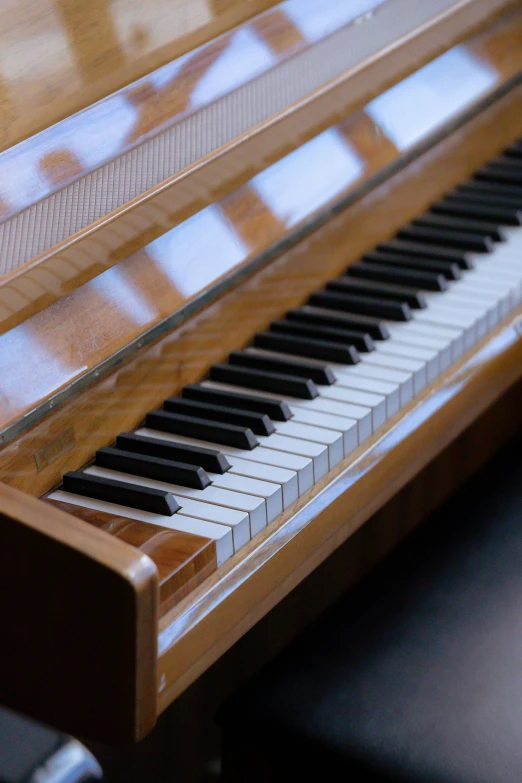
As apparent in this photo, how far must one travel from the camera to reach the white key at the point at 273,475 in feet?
3.95

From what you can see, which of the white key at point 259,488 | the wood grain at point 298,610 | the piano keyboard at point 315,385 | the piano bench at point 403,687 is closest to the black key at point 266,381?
the piano keyboard at point 315,385

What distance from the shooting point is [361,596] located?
1.49 m

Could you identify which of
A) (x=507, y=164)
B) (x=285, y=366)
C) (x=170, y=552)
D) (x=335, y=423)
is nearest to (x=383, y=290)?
(x=285, y=366)

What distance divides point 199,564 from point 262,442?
0.80ft

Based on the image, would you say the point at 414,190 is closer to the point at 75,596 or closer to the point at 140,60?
the point at 140,60

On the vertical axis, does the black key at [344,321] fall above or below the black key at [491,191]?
below

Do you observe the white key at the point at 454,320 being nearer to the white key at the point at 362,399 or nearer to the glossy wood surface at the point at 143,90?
the white key at the point at 362,399

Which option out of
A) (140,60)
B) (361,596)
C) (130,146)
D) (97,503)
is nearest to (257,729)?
(361,596)

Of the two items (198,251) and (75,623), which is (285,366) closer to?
(198,251)

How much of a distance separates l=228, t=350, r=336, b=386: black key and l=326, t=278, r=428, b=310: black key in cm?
24

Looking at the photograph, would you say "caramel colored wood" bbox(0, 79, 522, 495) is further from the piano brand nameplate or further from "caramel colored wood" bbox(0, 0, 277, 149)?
"caramel colored wood" bbox(0, 0, 277, 149)

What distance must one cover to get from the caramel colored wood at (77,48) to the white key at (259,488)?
0.45 meters

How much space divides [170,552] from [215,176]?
454 mm

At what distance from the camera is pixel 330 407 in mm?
1361
